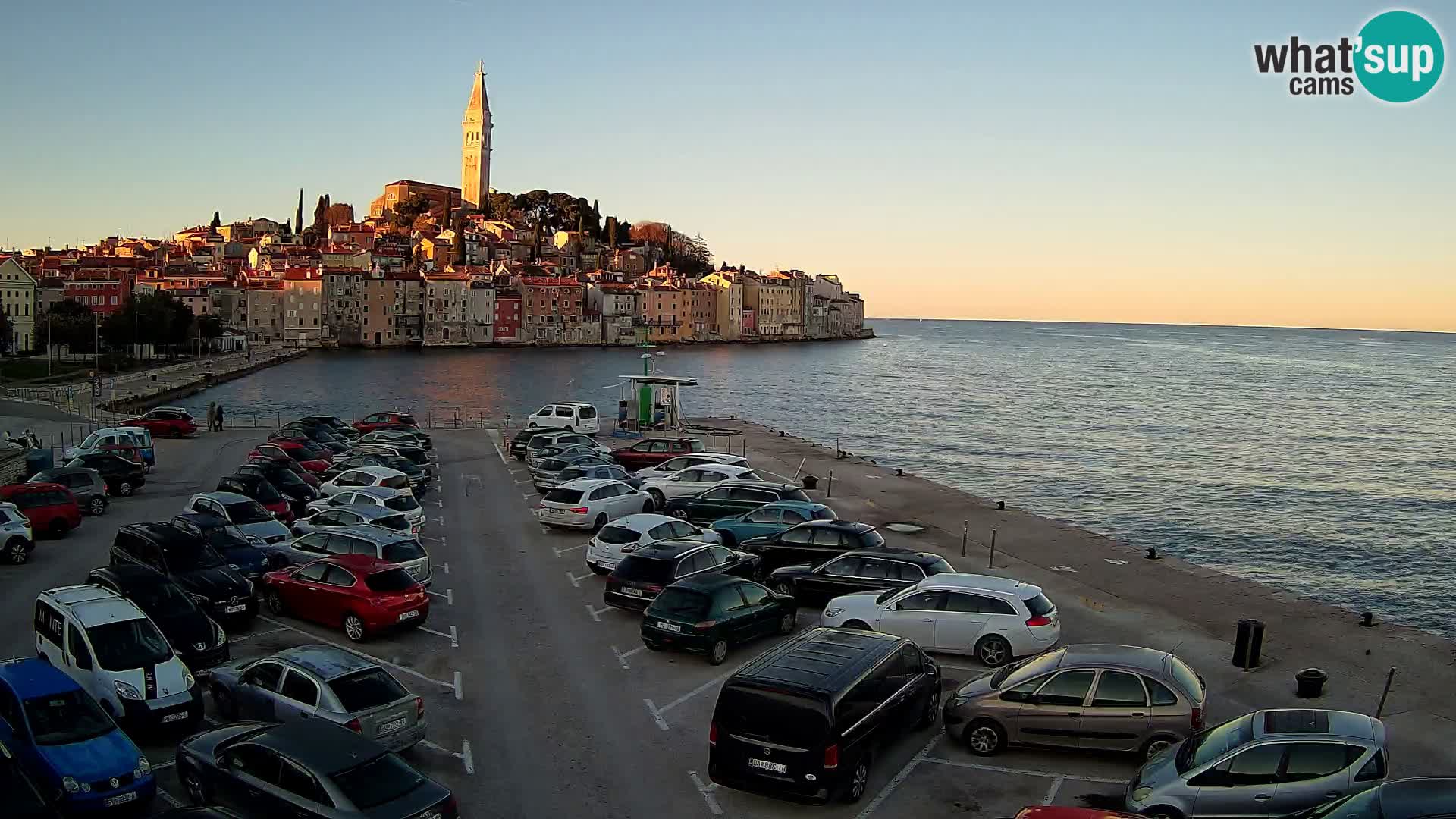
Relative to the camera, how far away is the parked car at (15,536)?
18250 millimetres

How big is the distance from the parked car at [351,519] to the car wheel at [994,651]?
35.6 ft

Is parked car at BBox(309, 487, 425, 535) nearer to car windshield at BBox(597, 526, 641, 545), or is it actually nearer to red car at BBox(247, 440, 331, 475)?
car windshield at BBox(597, 526, 641, 545)

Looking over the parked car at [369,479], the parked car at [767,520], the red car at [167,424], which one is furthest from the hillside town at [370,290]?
the parked car at [767,520]

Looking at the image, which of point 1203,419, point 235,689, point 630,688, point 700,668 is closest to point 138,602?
point 235,689

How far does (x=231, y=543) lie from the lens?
17.1 m

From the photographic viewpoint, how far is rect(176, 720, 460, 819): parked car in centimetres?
801

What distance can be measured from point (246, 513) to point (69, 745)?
37.2ft

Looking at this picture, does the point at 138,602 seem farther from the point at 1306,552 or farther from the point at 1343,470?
the point at 1343,470

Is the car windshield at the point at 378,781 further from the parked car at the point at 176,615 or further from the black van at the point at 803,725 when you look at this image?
the parked car at the point at 176,615

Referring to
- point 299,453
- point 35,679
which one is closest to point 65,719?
point 35,679

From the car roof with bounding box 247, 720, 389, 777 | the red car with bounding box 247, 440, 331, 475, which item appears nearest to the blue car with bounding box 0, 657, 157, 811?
the car roof with bounding box 247, 720, 389, 777

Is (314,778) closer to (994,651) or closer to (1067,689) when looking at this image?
(1067,689)

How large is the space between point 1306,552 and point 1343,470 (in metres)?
20.8

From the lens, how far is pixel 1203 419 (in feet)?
236
